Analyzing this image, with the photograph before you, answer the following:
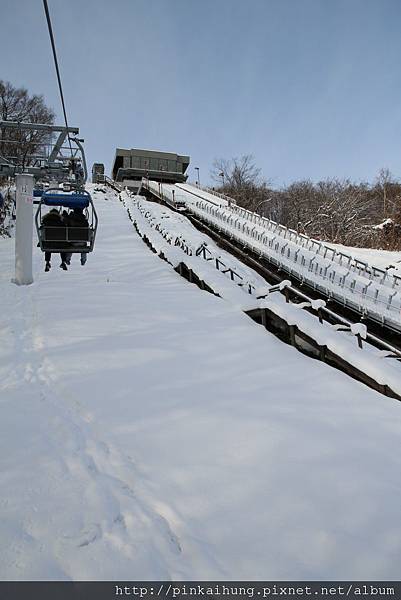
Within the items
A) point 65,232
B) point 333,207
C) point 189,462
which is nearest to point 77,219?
point 65,232

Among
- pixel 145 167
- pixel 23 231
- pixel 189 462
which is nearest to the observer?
pixel 189 462

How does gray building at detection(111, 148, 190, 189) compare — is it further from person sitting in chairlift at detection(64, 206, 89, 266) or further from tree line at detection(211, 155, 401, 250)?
person sitting in chairlift at detection(64, 206, 89, 266)

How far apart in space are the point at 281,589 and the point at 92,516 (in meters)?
1.27

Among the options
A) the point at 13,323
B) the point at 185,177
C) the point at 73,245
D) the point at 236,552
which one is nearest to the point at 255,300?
the point at 73,245

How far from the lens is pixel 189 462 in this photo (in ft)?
9.95

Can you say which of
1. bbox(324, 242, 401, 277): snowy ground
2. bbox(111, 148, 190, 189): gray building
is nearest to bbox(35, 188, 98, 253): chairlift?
bbox(324, 242, 401, 277): snowy ground

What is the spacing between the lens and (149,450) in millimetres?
3168

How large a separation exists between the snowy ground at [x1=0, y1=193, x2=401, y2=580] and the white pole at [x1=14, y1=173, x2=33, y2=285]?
173 inches

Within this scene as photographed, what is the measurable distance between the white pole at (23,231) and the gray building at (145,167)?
4599 centimetres

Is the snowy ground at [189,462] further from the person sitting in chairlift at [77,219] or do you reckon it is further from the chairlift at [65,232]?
the person sitting in chairlift at [77,219]

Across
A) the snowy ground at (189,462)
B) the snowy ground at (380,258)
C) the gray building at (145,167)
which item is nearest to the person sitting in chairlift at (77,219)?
the snowy ground at (189,462)

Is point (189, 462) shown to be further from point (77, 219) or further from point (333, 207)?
point (333, 207)

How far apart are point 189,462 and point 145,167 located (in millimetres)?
58083

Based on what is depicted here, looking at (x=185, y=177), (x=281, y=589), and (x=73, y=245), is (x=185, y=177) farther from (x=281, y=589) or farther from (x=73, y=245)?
(x=281, y=589)
